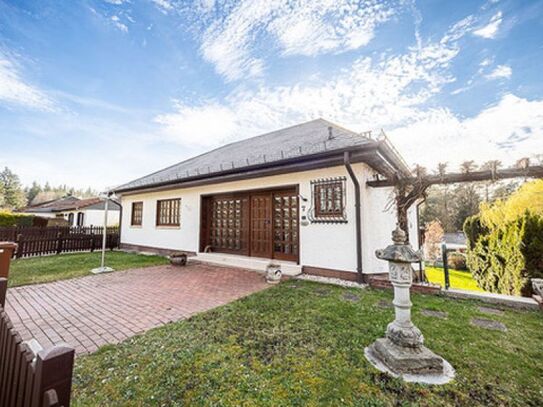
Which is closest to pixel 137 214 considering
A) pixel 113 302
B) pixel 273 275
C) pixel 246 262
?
pixel 246 262

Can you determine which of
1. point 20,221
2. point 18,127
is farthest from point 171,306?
point 20,221

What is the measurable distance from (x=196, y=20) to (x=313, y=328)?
8.85 m

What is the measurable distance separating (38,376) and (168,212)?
990cm

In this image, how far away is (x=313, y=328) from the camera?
3.03 meters

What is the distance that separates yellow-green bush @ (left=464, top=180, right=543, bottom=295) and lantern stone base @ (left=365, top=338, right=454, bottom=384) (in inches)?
→ 197

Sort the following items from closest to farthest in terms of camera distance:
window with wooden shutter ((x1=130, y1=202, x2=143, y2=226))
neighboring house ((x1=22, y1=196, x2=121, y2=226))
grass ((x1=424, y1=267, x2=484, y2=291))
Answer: grass ((x1=424, y1=267, x2=484, y2=291))
window with wooden shutter ((x1=130, y1=202, x2=143, y2=226))
neighboring house ((x1=22, y1=196, x2=121, y2=226))

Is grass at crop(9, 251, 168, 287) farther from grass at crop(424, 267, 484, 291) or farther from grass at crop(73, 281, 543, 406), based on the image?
grass at crop(424, 267, 484, 291)

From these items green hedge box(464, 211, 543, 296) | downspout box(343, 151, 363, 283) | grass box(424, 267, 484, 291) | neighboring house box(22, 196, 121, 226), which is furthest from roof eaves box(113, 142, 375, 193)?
neighboring house box(22, 196, 121, 226)

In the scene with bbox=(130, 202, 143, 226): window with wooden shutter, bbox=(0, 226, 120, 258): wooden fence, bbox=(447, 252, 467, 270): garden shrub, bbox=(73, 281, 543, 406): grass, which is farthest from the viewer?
bbox=(447, 252, 467, 270): garden shrub

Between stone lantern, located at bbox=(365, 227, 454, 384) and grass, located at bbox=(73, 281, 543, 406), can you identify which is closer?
grass, located at bbox=(73, 281, 543, 406)

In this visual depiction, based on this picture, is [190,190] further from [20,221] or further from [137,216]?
[20,221]

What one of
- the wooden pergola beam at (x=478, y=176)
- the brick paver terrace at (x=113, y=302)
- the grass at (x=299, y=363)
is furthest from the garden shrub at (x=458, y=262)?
the brick paver terrace at (x=113, y=302)

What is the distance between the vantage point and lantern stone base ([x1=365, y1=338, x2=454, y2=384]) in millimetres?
2084

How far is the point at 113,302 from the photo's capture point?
4094 mm
